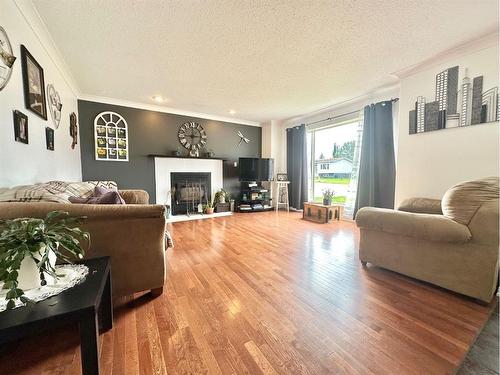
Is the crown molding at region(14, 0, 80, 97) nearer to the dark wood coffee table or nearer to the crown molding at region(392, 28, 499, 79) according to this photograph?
the dark wood coffee table

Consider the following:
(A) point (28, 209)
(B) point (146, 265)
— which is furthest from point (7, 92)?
(B) point (146, 265)

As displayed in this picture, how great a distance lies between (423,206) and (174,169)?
14.0 ft

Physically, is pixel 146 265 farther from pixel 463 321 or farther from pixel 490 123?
pixel 490 123

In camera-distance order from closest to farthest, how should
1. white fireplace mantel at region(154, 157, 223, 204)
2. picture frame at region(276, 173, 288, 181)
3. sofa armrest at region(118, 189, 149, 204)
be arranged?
sofa armrest at region(118, 189, 149, 204), white fireplace mantel at region(154, 157, 223, 204), picture frame at region(276, 173, 288, 181)

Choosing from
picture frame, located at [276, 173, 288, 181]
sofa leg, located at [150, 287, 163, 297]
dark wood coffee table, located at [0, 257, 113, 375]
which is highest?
picture frame, located at [276, 173, 288, 181]

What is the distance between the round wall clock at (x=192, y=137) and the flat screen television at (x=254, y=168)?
1026mm

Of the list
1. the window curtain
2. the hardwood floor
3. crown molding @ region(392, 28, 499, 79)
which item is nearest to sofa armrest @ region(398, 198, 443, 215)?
the hardwood floor

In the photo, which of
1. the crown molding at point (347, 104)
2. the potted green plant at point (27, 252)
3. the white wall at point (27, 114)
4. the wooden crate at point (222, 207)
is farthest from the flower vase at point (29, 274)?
the crown molding at point (347, 104)

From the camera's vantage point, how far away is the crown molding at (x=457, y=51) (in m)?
2.11

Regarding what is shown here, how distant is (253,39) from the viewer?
2113 mm

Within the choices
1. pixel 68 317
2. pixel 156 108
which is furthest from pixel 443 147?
pixel 156 108

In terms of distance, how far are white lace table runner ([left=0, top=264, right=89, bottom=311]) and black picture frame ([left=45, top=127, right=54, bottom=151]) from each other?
6.06 feet

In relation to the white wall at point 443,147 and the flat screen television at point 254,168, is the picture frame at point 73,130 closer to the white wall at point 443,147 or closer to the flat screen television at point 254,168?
the flat screen television at point 254,168

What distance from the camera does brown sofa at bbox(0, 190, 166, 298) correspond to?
4.00 feet
